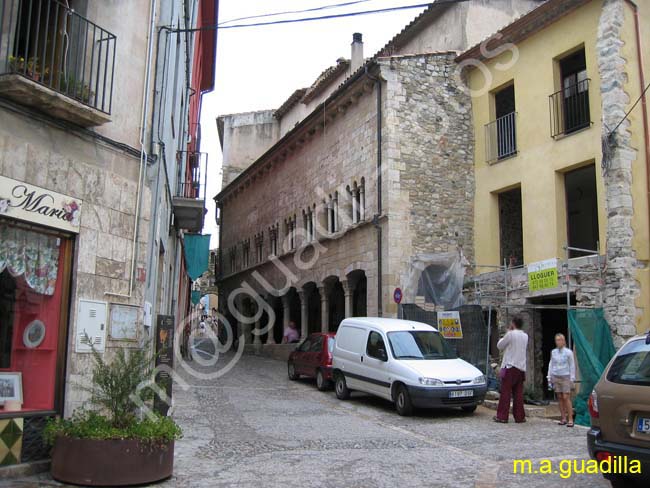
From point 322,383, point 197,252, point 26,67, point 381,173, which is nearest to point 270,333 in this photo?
point 197,252

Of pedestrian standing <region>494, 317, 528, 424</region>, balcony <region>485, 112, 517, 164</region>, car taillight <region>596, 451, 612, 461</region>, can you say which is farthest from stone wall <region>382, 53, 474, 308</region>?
car taillight <region>596, 451, 612, 461</region>

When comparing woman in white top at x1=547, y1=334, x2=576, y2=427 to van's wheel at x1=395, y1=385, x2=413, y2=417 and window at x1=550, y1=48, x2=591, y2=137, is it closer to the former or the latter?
van's wheel at x1=395, y1=385, x2=413, y2=417

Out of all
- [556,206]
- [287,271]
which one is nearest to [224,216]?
[287,271]

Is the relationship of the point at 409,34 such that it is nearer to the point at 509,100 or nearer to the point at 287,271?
the point at 509,100

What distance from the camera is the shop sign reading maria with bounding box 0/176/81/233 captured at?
20.6 ft

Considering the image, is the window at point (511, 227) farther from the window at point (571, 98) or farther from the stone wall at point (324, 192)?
the stone wall at point (324, 192)

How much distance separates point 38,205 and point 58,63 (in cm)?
163

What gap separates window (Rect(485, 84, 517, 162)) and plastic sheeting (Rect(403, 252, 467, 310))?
305 centimetres

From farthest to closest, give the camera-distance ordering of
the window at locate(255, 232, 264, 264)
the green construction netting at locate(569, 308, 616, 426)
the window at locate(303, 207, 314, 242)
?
the window at locate(255, 232, 264, 264) < the window at locate(303, 207, 314, 242) < the green construction netting at locate(569, 308, 616, 426)

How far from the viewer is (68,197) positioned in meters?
7.00

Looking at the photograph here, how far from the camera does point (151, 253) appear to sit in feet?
29.3

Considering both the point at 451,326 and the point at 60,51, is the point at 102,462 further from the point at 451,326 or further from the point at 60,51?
the point at 451,326

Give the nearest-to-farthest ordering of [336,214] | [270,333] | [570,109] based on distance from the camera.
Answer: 1. [570,109]
2. [336,214]
3. [270,333]

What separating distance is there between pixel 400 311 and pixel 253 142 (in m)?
20.0
